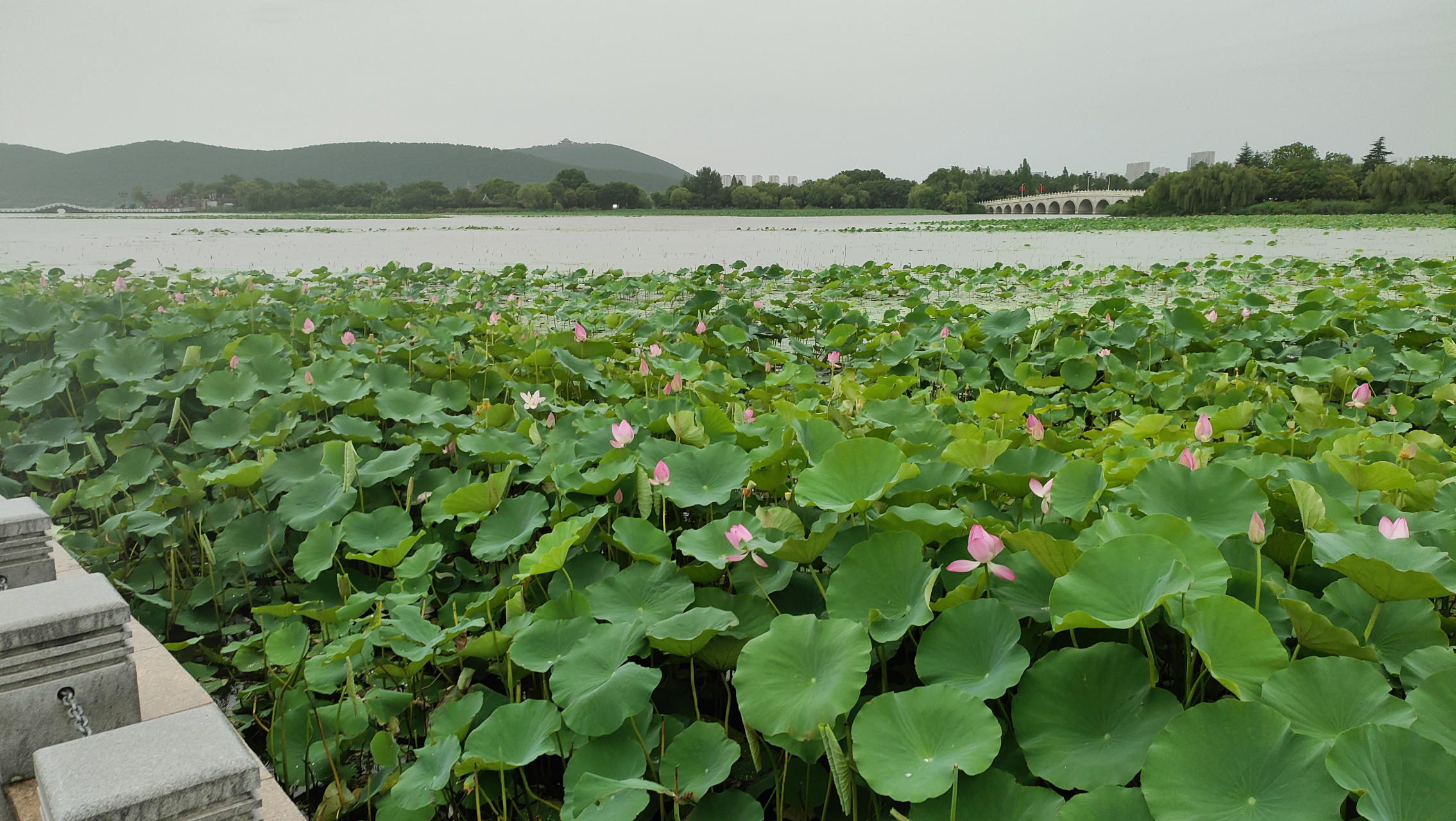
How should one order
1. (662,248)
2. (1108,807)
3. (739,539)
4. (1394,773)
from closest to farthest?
1. (1394,773)
2. (1108,807)
3. (739,539)
4. (662,248)

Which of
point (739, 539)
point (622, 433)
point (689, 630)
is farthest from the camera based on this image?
point (622, 433)

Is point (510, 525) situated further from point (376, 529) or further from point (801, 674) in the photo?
point (801, 674)

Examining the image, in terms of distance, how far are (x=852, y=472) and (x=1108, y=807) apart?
692mm

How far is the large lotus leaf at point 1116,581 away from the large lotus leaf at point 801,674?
10.5 inches

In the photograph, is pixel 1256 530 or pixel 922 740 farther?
pixel 1256 530

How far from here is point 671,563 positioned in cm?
155

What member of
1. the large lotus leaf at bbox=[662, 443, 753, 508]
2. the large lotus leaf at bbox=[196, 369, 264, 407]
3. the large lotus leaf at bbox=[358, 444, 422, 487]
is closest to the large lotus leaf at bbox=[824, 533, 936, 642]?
the large lotus leaf at bbox=[662, 443, 753, 508]

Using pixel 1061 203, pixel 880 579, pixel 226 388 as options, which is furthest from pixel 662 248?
pixel 1061 203

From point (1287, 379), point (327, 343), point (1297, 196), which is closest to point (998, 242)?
point (1287, 379)

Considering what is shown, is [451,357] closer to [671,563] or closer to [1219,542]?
[671,563]

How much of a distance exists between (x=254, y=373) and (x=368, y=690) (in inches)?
77.2

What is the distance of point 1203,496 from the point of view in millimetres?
1412

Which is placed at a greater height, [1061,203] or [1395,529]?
[1061,203]

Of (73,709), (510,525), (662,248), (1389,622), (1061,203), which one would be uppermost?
(1061,203)
